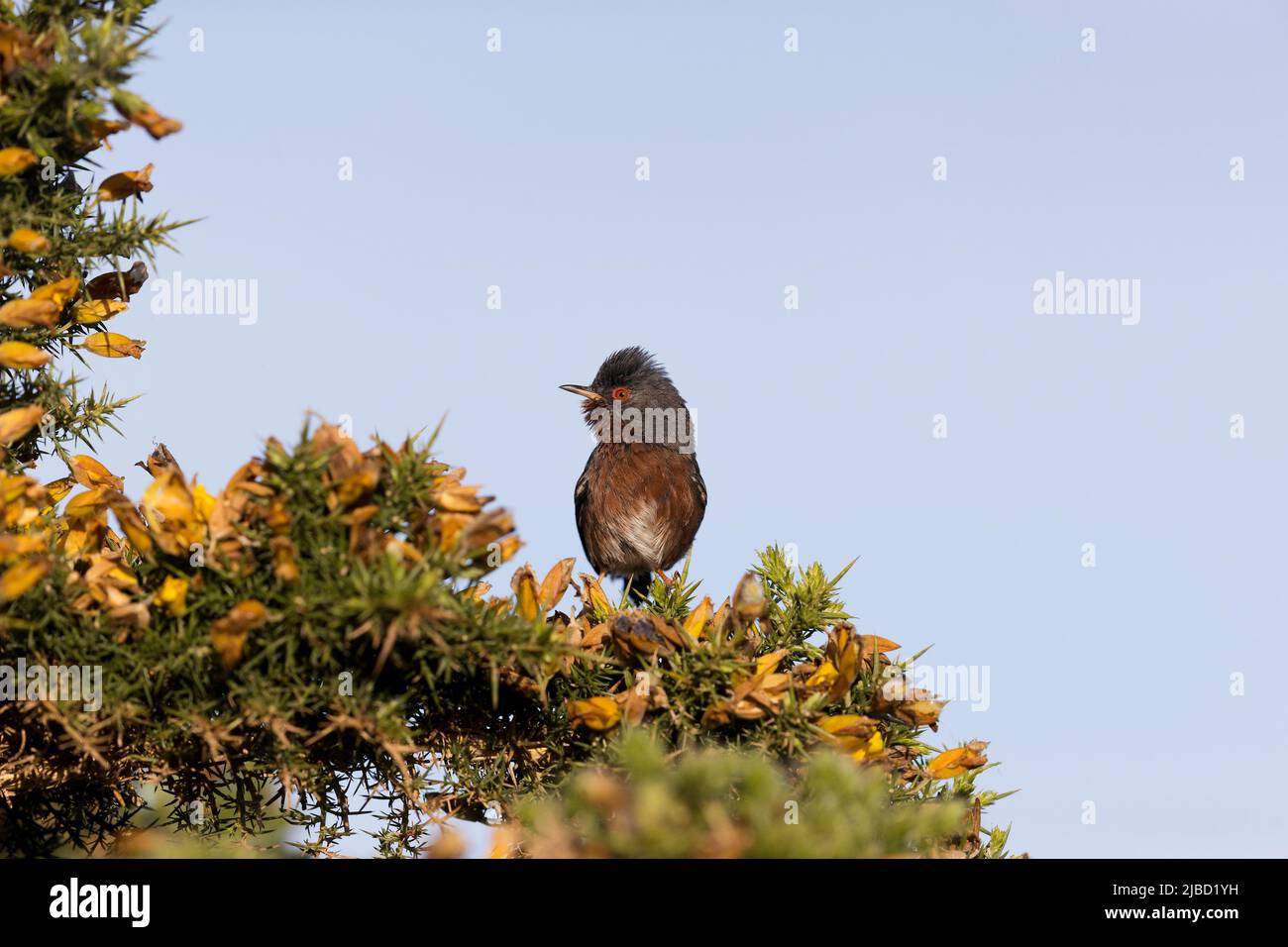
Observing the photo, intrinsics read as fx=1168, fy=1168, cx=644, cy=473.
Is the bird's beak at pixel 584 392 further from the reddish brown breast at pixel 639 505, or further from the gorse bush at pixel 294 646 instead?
the gorse bush at pixel 294 646

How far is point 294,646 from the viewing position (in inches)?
121

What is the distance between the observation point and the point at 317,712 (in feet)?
11.2

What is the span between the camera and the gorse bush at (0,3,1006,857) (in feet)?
10.1

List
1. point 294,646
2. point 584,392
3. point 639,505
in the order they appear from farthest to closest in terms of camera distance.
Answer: point 584,392 < point 639,505 < point 294,646

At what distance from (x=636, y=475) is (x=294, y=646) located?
5.84 meters

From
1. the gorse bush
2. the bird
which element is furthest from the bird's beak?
the gorse bush

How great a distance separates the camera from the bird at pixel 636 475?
8.84 metres

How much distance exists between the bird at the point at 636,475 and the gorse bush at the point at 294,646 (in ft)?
15.3

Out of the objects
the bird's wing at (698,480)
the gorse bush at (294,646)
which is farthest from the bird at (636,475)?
the gorse bush at (294,646)

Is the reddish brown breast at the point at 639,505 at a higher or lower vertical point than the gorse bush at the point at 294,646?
higher

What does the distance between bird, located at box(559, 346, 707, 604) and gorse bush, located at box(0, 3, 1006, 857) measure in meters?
4.65

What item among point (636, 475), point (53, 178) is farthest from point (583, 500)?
point (53, 178)

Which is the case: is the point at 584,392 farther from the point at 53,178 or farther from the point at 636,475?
the point at 53,178
